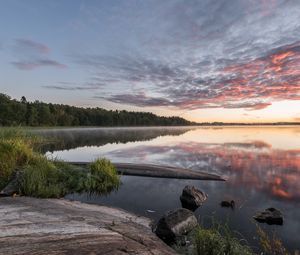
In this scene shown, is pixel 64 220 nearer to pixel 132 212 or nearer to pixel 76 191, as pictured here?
pixel 132 212

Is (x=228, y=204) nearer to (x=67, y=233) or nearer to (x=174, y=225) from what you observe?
(x=174, y=225)

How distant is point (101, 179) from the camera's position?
753 inches

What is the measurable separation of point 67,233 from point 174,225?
3.90 meters

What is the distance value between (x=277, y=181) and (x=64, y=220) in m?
16.2

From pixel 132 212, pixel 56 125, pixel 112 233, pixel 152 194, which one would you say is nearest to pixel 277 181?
pixel 152 194

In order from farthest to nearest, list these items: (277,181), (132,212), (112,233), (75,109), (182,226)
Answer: (75,109), (277,181), (132,212), (182,226), (112,233)

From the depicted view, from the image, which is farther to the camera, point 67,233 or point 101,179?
point 101,179

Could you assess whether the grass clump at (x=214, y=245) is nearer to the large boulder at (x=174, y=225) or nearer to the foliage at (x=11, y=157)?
the large boulder at (x=174, y=225)

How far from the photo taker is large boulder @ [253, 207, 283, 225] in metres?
12.6

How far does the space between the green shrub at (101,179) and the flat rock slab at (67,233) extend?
631 cm

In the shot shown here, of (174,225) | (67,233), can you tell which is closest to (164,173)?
(174,225)

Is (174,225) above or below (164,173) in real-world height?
above

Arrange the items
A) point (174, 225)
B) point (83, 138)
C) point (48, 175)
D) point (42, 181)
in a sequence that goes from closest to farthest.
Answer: point (174, 225)
point (42, 181)
point (48, 175)
point (83, 138)

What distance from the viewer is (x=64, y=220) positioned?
9.68 m
